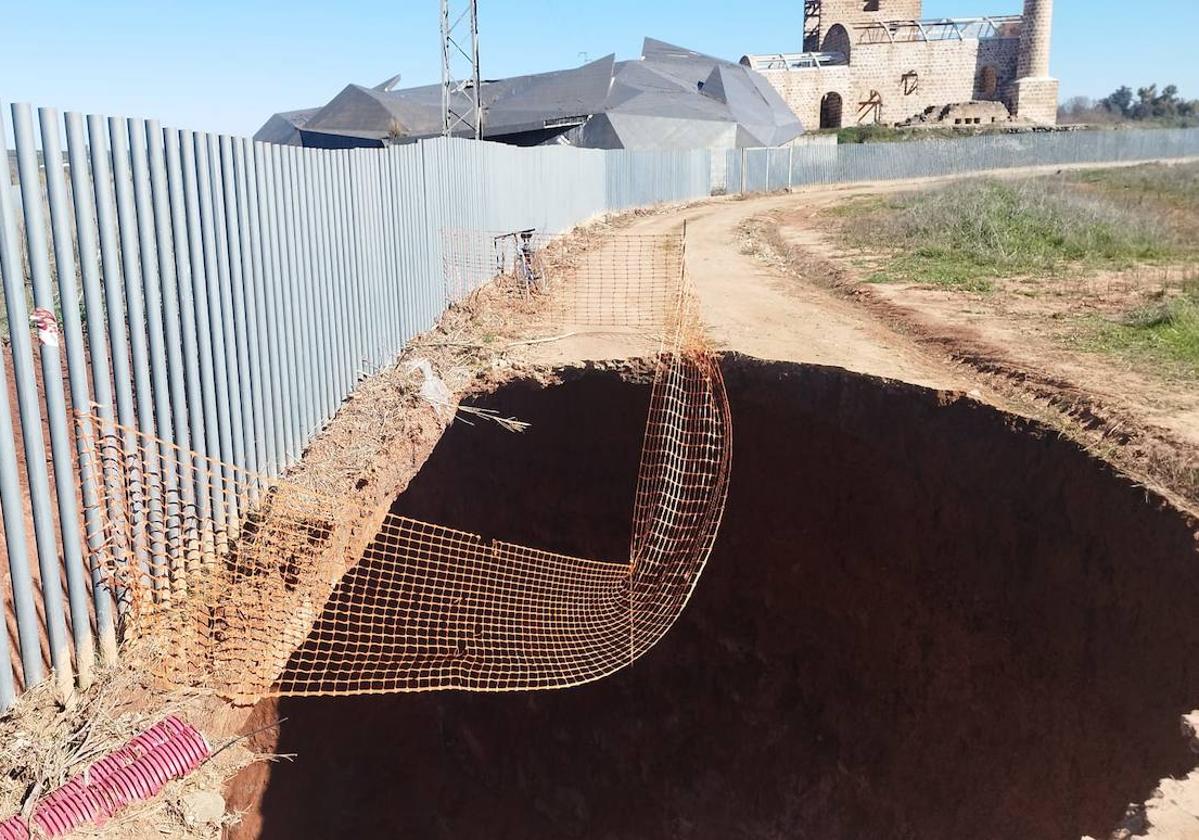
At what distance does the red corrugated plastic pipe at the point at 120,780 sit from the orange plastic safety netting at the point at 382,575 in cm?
46

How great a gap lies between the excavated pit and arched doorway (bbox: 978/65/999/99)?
45849 millimetres

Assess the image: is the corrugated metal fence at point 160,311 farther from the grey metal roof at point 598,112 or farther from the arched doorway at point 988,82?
the arched doorway at point 988,82

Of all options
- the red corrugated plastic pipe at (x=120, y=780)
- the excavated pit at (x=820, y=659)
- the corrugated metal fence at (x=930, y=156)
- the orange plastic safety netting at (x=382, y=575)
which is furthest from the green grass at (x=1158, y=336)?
the corrugated metal fence at (x=930, y=156)

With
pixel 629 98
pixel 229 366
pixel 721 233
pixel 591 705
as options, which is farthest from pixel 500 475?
pixel 629 98

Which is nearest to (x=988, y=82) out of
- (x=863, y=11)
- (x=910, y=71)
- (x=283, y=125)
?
(x=910, y=71)

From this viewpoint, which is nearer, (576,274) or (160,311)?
(160,311)

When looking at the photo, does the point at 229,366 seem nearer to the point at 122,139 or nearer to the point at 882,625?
the point at 122,139

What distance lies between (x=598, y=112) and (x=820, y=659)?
96.4 ft

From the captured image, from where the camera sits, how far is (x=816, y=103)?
48312mm

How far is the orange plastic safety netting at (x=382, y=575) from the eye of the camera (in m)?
4.32

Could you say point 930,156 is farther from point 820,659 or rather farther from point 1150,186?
point 820,659

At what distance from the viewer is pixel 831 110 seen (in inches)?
1946

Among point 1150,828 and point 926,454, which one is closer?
point 1150,828

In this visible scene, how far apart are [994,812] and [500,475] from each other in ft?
17.2
